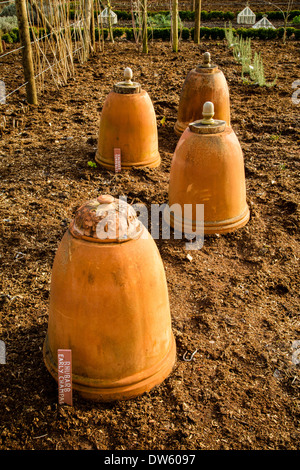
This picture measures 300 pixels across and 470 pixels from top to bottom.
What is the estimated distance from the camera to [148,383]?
206 cm

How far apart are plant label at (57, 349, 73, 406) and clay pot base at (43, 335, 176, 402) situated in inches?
1.4

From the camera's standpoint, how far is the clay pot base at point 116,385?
196 cm

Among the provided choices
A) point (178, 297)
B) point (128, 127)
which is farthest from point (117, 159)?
point (178, 297)

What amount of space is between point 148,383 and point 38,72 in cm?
575

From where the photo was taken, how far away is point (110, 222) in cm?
180

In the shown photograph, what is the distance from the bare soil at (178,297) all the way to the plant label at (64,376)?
61 mm

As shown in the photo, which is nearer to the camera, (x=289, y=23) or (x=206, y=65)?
(x=206, y=65)

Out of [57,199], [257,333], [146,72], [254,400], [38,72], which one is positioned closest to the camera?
[254,400]

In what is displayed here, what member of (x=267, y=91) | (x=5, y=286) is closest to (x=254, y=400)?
(x=5, y=286)

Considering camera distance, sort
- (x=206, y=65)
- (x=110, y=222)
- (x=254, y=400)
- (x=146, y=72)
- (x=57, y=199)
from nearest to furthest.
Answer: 1. (x=110, y=222)
2. (x=254, y=400)
3. (x=57, y=199)
4. (x=206, y=65)
5. (x=146, y=72)

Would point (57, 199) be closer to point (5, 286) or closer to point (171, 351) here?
point (5, 286)
